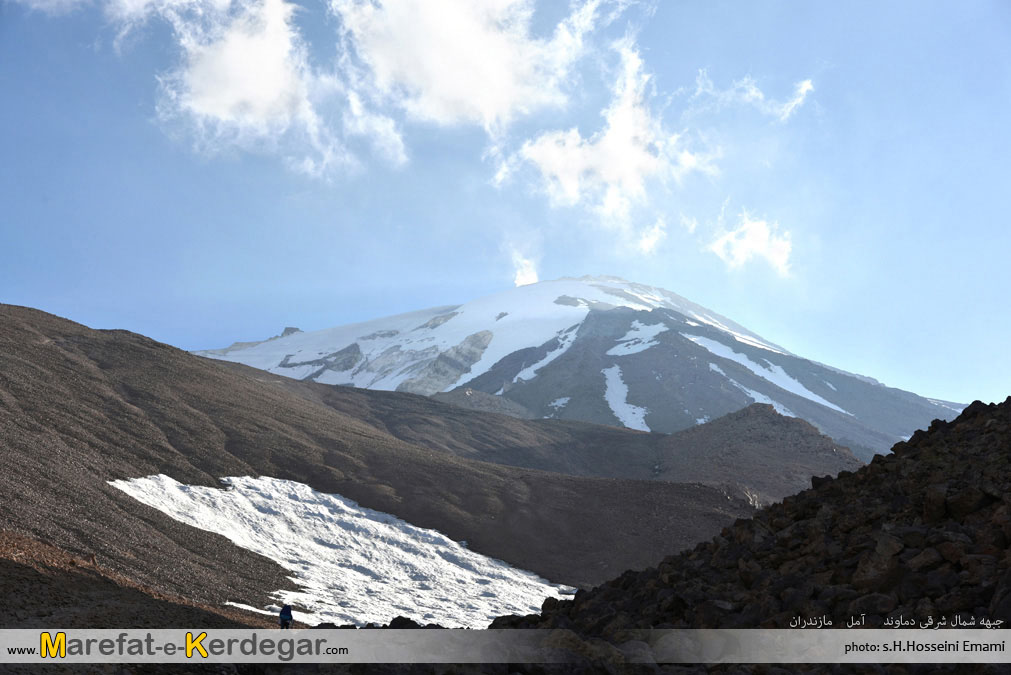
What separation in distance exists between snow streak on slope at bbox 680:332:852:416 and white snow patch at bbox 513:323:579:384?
27.8 m

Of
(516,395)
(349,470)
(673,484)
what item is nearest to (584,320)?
(516,395)

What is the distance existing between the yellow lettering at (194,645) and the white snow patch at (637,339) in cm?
14235

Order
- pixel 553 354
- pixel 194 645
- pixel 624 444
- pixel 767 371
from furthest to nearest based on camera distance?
pixel 553 354 → pixel 767 371 → pixel 624 444 → pixel 194 645

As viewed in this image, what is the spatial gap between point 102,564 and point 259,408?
115 feet

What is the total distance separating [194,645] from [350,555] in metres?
27.8

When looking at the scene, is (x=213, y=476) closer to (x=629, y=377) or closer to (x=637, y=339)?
(x=629, y=377)

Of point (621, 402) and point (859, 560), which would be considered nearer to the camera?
point (859, 560)

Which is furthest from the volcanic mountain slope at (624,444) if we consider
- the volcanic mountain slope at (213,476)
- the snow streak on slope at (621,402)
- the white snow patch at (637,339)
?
the white snow patch at (637,339)

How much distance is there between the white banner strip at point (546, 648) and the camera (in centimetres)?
766

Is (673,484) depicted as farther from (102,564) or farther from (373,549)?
(102,564)

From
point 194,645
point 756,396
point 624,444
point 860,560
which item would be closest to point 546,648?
point 860,560

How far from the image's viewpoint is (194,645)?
34.3ft

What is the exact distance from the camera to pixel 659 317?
17775cm

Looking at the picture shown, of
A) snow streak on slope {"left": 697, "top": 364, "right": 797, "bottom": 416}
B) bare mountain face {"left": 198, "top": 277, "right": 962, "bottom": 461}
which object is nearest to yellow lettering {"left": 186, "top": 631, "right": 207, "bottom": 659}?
bare mountain face {"left": 198, "top": 277, "right": 962, "bottom": 461}
